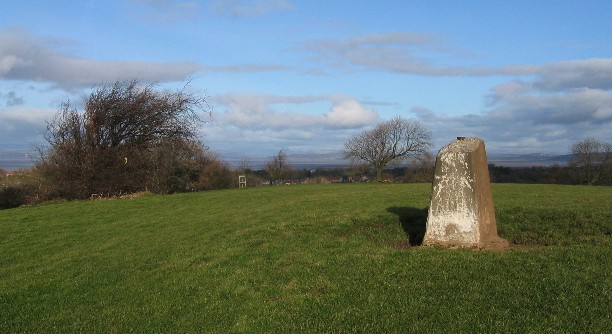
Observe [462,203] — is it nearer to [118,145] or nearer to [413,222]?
[413,222]

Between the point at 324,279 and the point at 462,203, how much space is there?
3.69m

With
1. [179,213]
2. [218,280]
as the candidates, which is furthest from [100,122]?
[218,280]

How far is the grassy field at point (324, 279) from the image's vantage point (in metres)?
6.09

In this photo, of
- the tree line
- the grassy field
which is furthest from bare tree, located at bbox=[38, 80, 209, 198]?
the grassy field

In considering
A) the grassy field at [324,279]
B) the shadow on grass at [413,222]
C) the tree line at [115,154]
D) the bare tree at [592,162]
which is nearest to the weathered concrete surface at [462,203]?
the grassy field at [324,279]

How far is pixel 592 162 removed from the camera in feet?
198

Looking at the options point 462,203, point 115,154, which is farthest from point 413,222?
point 115,154

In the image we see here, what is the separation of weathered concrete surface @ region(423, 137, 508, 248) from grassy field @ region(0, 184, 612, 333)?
684 millimetres

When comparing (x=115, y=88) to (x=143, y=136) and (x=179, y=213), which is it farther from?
(x=179, y=213)

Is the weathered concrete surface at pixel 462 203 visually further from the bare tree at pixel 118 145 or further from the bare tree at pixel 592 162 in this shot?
the bare tree at pixel 592 162

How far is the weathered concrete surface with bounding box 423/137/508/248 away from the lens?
982 cm

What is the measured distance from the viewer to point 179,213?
21.1m

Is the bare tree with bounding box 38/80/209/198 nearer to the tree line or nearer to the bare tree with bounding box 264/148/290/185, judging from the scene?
the tree line

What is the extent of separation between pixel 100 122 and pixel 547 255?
33224 mm
